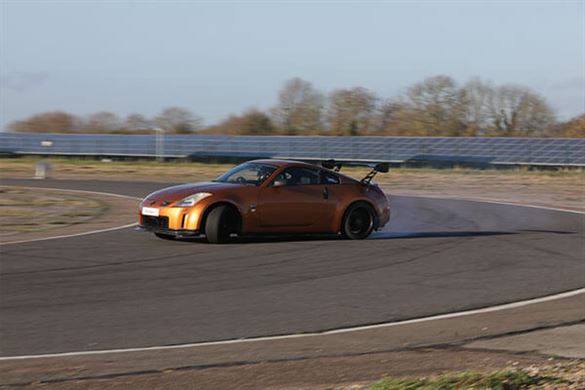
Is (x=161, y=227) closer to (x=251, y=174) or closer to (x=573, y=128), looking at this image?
Answer: (x=251, y=174)

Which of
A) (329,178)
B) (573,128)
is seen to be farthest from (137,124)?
(329,178)

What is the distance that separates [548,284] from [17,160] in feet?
144

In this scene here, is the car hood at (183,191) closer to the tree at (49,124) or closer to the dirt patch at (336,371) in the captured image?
the dirt patch at (336,371)

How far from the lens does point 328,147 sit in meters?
52.4

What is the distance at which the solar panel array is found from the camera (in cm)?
4744

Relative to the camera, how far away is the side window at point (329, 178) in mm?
16547

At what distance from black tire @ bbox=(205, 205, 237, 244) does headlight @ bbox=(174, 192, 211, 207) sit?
0.27 metres

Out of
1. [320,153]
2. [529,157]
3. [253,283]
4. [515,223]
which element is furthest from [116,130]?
[253,283]

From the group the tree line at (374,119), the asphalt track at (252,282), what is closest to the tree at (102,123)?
the tree line at (374,119)

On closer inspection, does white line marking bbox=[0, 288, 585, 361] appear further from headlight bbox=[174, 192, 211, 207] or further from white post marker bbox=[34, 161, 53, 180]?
white post marker bbox=[34, 161, 53, 180]

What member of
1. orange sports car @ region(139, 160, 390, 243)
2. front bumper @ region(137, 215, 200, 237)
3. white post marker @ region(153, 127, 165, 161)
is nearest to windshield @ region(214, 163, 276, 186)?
orange sports car @ region(139, 160, 390, 243)

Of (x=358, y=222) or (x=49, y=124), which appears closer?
(x=358, y=222)

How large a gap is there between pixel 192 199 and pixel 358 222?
3.03 meters

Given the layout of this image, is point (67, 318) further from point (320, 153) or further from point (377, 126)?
point (377, 126)
